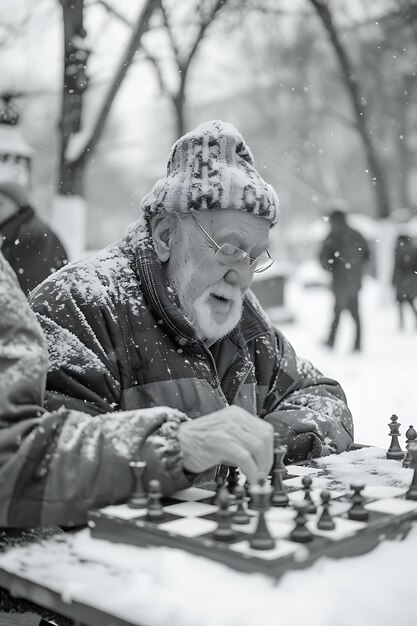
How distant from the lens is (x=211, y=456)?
1687 mm

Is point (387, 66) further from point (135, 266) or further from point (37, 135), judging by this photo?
point (135, 266)

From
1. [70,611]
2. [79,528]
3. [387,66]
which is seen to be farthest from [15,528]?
[387,66]

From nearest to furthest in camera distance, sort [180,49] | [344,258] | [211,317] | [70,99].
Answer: [211,317], [70,99], [180,49], [344,258]

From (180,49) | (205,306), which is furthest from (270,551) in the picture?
(180,49)

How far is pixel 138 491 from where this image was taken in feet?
5.30

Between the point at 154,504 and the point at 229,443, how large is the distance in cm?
22

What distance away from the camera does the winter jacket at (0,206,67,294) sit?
→ 14.2ft

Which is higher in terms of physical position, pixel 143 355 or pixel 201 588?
pixel 143 355

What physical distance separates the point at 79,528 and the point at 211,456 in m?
0.30

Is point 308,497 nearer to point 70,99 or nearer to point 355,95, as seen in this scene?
point 70,99

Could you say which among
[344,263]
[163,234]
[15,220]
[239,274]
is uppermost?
[344,263]

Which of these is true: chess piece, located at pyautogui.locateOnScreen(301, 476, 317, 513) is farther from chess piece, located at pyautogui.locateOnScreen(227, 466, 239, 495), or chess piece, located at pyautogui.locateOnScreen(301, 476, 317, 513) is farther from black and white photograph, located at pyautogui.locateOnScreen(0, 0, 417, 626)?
chess piece, located at pyautogui.locateOnScreen(227, 466, 239, 495)

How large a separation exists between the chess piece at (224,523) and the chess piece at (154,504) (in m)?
0.11

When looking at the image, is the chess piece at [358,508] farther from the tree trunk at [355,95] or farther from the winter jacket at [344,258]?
the tree trunk at [355,95]
